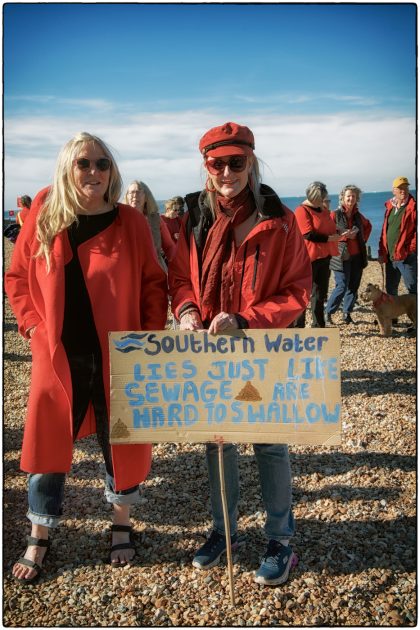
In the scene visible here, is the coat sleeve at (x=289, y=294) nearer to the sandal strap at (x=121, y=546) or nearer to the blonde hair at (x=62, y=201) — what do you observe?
the blonde hair at (x=62, y=201)

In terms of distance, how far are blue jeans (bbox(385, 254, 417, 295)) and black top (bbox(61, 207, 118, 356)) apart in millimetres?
7116

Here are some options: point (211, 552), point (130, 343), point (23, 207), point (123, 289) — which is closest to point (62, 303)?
point (123, 289)

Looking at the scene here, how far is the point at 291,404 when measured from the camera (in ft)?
8.69

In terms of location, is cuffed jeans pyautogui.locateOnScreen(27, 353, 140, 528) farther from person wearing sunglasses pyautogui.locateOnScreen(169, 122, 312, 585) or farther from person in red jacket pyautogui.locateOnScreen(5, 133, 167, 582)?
person wearing sunglasses pyautogui.locateOnScreen(169, 122, 312, 585)

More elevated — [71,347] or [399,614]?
[71,347]

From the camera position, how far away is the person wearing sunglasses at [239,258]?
104 inches

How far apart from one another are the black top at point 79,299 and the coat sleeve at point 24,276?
209 millimetres

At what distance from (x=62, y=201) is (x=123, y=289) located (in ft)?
1.87

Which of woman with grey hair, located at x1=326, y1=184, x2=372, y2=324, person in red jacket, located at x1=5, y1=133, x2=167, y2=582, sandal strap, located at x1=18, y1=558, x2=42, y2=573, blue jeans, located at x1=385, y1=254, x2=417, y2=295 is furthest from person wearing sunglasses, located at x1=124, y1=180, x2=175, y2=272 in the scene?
blue jeans, located at x1=385, y1=254, x2=417, y2=295

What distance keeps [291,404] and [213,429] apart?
44 centimetres

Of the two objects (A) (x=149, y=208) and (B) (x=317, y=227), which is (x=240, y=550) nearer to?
(A) (x=149, y=208)

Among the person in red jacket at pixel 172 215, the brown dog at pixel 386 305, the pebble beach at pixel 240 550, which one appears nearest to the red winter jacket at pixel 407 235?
the brown dog at pixel 386 305

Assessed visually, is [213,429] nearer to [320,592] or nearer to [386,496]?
[320,592]

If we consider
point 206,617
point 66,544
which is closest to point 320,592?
point 206,617
